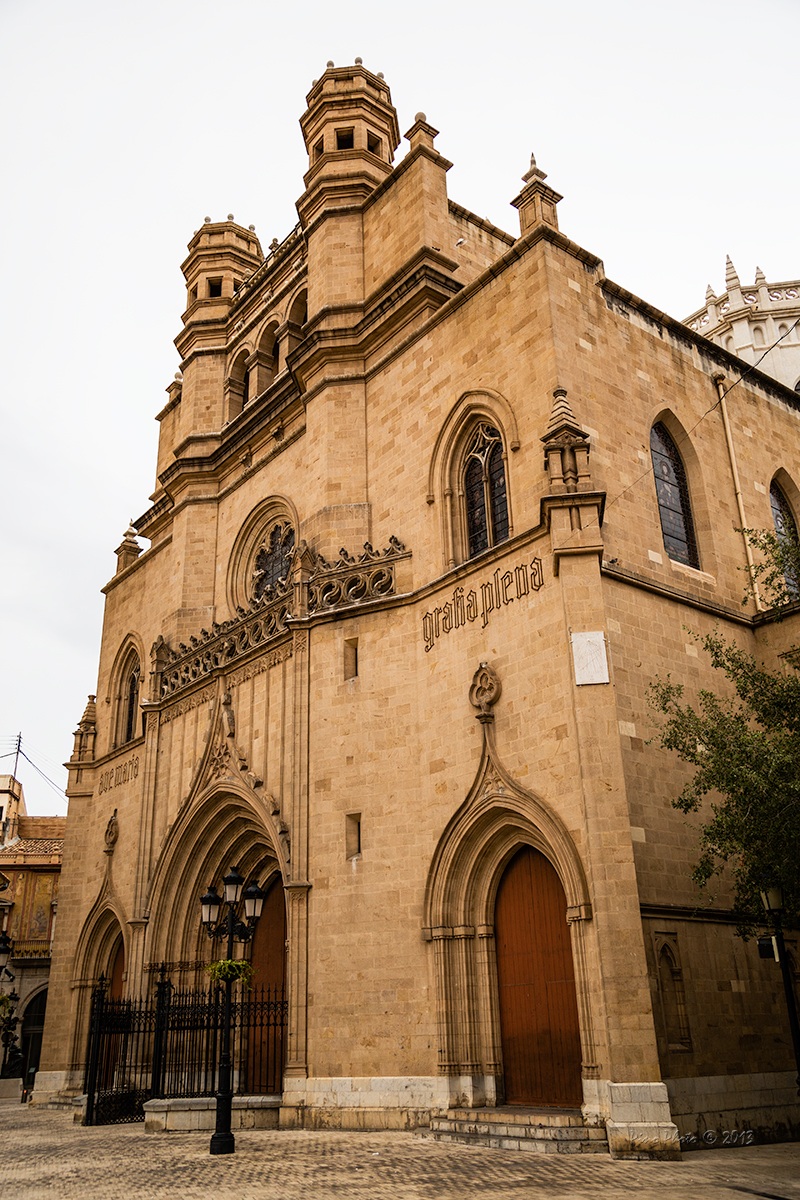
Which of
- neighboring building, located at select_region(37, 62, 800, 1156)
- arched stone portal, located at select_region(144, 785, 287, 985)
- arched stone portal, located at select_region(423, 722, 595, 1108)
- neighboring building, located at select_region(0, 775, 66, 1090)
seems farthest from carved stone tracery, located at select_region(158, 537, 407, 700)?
neighboring building, located at select_region(0, 775, 66, 1090)

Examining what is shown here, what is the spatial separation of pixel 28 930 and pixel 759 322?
122 feet

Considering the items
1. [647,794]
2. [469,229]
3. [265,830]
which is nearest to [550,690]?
[647,794]

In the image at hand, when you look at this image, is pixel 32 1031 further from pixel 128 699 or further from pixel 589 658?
pixel 589 658

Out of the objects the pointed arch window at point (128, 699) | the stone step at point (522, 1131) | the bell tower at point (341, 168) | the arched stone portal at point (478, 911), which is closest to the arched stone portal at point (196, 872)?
the arched stone portal at point (478, 911)

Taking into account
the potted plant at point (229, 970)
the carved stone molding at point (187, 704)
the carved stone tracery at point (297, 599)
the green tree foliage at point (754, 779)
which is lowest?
the potted plant at point (229, 970)

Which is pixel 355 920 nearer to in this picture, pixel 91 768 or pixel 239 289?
pixel 91 768

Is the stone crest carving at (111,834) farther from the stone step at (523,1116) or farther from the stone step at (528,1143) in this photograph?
the stone step at (528,1143)

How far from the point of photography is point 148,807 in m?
23.4

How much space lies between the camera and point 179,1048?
20.3m

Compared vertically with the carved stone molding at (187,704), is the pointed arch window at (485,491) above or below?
above

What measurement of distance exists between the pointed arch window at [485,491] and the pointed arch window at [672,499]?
8.36 feet

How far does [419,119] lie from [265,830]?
1463cm

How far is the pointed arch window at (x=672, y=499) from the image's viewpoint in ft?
56.4

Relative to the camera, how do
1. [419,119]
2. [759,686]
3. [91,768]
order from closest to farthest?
[759,686], [419,119], [91,768]
